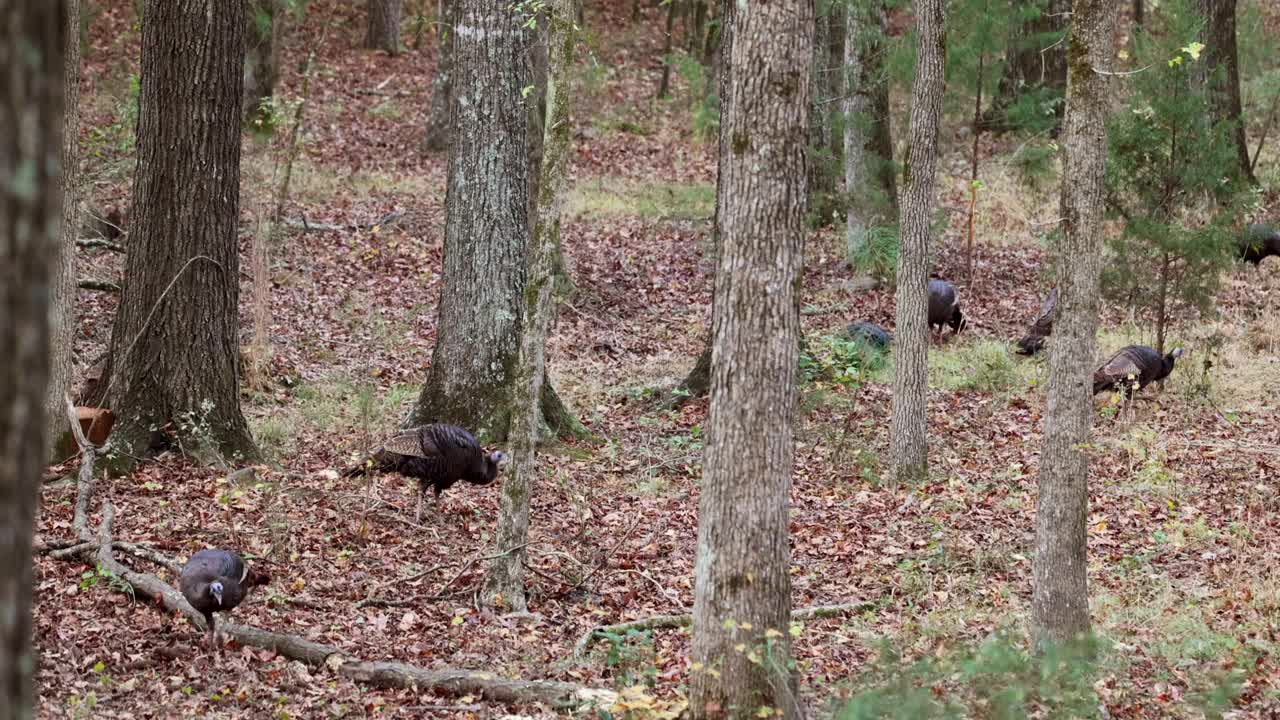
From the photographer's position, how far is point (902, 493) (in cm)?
1056

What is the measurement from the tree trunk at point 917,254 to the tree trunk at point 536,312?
3798 mm

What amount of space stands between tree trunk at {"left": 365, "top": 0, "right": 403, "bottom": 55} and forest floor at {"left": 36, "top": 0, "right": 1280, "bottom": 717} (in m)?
11.0

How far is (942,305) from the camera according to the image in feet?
49.6

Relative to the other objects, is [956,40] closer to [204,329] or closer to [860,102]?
[860,102]

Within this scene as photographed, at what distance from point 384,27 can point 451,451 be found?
23730 mm

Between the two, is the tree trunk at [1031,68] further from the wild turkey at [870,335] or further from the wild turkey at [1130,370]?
the wild turkey at [1130,370]

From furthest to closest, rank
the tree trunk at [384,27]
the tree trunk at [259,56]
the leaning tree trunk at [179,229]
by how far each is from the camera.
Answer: the tree trunk at [384,27] < the tree trunk at [259,56] < the leaning tree trunk at [179,229]

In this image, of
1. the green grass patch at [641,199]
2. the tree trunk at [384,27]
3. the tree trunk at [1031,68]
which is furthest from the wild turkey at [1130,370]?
the tree trunk at [384,27]

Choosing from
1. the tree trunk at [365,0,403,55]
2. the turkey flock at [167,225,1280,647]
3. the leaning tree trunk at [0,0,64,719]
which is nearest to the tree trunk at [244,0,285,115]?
the tree trunk at [365,0,403,55]

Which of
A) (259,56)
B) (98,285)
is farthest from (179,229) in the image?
(259,56)

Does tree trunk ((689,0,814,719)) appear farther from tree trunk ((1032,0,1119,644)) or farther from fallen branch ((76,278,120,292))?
fallen branch ((76,278,120,292))

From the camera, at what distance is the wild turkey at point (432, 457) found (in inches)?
349

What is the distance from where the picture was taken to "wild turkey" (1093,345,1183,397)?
39.7 ft

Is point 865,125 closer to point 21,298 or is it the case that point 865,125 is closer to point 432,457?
point 432,457
